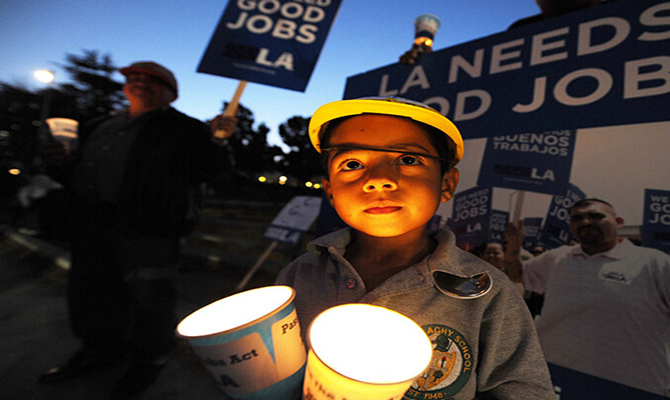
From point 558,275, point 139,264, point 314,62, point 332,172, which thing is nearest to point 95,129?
point 139,264

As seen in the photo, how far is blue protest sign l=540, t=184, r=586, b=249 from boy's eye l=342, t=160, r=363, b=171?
1.20 m

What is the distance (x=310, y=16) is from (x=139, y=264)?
2.43 metres

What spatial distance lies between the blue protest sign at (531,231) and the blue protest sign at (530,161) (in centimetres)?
17

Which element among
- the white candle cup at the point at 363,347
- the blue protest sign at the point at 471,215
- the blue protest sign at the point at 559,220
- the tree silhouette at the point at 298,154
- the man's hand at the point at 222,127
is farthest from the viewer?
the tree silhouette at the point at 298,154

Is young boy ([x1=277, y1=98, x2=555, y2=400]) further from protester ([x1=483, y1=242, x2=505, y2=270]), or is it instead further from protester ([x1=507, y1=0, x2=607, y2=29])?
protester ([x1=507, y1=0, x2=607, y2=29])

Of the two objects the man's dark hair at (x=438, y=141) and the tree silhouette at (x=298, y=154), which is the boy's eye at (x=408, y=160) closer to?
the man's dark hair at (x=438, y=141)

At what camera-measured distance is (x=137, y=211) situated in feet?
6.97

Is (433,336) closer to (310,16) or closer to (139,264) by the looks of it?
(139,264)

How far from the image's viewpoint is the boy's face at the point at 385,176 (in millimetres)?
984

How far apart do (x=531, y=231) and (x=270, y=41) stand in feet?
7.84

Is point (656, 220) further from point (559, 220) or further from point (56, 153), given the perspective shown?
point (56, 153)

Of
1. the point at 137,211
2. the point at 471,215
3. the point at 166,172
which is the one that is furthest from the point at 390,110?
the point at 137,211

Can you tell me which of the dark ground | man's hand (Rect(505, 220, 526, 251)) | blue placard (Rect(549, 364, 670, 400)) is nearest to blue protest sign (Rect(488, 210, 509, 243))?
man's hand (Rect(505, 220, 526, 251))

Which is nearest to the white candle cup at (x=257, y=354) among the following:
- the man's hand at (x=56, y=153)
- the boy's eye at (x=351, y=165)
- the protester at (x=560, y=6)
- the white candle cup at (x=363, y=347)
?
the white candle cup at (x=363, y=347)
